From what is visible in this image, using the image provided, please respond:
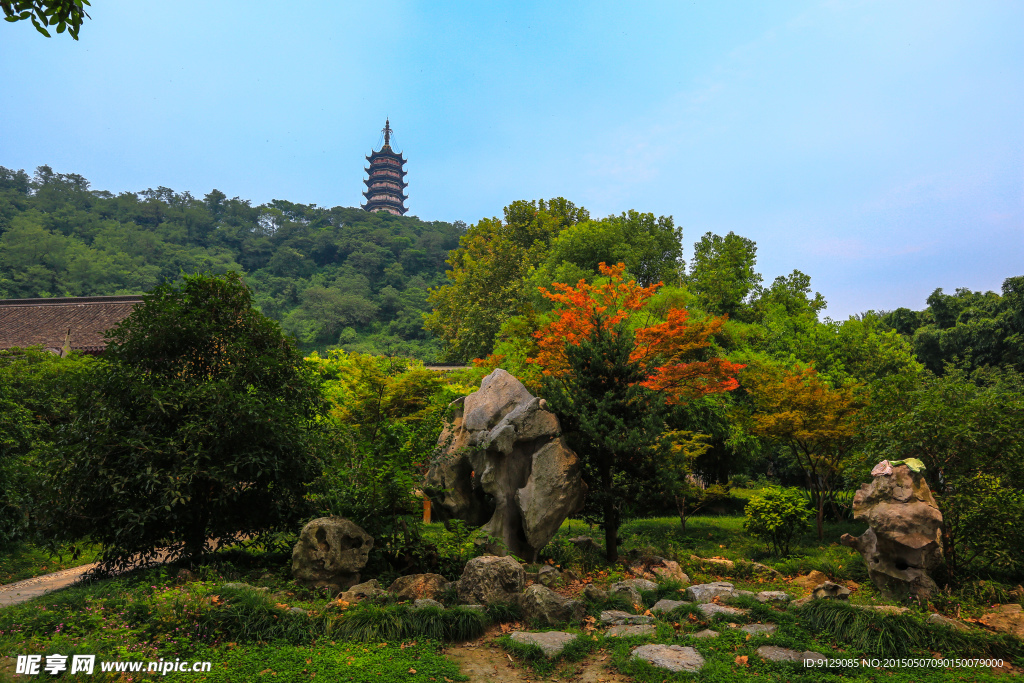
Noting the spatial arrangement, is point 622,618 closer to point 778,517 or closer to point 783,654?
point 783,654

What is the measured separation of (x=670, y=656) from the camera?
616cm

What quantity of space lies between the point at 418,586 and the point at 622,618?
271 cm

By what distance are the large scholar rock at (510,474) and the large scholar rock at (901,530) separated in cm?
443

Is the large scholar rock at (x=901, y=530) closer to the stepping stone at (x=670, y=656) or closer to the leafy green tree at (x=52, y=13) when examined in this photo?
the stepping stone at (x=670, y=656)

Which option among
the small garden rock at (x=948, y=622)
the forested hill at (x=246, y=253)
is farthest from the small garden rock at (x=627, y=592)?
the forested hill at (x=246, y=253)

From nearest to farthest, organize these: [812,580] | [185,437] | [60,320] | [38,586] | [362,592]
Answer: [362,592], [185,437], [38,586], [812,580], [60,320]

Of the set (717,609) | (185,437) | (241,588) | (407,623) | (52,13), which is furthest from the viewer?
Result: (185,437)

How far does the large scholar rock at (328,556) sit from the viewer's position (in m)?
8.09

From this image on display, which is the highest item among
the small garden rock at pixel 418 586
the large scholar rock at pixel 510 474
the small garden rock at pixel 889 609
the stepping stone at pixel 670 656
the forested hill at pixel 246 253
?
the forested hill at pixel 246 253

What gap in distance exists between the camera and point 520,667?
247 inches

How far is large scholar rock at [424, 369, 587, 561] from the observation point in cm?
1005

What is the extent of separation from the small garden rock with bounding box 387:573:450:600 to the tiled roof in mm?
18250

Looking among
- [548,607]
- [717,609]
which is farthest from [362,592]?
[717,609]

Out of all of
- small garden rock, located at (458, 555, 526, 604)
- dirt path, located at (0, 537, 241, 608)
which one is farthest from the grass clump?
dirt path, located at (0, 537, 241, 608)
